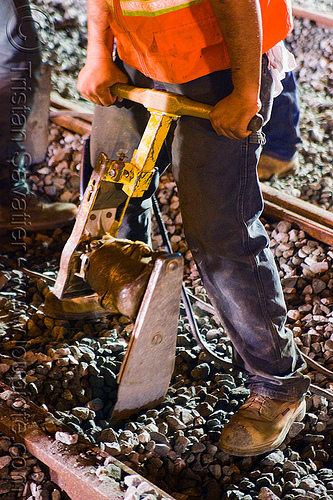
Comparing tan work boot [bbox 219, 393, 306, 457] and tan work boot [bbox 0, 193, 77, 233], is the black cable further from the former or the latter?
tan work boot [bbox 0, 193, 77, 233]

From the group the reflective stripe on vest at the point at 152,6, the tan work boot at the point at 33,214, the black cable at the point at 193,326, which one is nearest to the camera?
the reflective stripe on vest at the point at 152,6

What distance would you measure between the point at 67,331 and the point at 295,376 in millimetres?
1132

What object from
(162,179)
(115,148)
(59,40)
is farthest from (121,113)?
(59,40)

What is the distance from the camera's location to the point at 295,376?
2.31 meters

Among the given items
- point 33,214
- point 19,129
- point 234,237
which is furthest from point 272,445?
point 19,129

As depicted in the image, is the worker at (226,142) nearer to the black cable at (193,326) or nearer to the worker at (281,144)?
the black cable at (193,326)

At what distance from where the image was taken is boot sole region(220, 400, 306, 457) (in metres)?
2.20

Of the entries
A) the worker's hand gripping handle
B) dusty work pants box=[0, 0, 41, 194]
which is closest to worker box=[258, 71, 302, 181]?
dusty work pants box=[0, 0, 41, 194]

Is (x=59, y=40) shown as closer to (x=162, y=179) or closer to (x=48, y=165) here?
(x=48, y=165)

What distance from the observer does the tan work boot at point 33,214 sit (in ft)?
12.0

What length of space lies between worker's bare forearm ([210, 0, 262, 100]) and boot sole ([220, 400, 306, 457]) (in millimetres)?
1285

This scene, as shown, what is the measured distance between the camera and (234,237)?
2125 millimetres

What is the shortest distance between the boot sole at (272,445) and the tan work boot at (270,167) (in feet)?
6.74

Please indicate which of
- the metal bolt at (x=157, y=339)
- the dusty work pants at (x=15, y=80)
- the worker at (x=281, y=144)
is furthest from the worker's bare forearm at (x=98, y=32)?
the worker at (x=281, y=144)
